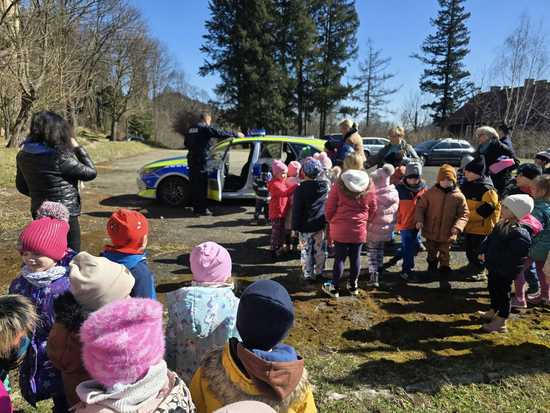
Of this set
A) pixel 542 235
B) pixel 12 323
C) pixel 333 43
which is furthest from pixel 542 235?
pixel 333 43

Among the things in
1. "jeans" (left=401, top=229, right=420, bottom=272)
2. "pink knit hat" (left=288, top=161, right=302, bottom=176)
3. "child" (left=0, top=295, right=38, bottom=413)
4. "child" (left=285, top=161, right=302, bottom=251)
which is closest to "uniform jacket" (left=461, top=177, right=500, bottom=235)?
"jeans" (left=401, top=229, right=420, bottom=272)

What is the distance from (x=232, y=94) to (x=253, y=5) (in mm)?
8325

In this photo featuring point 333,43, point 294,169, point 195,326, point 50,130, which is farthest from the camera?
point 333,43

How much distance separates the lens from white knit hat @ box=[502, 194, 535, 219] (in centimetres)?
384

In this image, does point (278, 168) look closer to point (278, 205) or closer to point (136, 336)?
point (278, 205)

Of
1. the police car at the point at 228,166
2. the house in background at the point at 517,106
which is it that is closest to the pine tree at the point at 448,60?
the house in background at the point at 517,106

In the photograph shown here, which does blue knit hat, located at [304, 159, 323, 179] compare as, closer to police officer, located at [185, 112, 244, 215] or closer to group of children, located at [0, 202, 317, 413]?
group of children, located at [0, 202, 317, 413]

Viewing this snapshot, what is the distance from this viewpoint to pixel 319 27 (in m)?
42.3

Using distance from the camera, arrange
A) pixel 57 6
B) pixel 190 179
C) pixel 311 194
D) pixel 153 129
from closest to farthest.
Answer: pixel 311 194
pixel 190 179
pixel 57 6
pixel 153 129

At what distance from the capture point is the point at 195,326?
2303 mm

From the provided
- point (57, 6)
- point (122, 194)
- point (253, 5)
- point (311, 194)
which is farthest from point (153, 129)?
point (311, 194)

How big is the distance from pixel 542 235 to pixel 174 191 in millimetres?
7353

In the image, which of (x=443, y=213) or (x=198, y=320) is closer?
(x=198, y=320)

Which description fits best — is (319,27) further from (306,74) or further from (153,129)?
(153,129)
